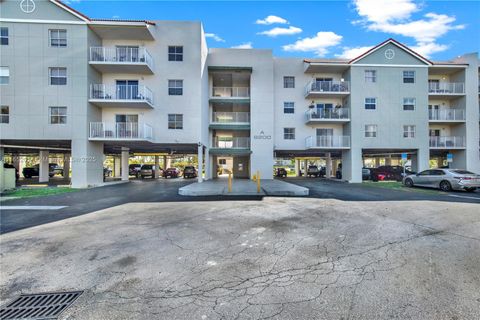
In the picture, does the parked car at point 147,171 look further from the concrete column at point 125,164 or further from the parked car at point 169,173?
the concrete column at point 125,164

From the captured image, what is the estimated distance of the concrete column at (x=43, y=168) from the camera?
75.3 ft

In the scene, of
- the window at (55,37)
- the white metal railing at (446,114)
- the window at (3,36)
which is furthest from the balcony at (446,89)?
the window at (3,36)

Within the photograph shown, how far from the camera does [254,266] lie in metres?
3.97

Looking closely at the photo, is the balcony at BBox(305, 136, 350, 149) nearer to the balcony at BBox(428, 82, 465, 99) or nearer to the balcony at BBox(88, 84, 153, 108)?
the balcony at BBox(428, 82, 465, 99)

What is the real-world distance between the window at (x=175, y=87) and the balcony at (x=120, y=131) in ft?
11.9

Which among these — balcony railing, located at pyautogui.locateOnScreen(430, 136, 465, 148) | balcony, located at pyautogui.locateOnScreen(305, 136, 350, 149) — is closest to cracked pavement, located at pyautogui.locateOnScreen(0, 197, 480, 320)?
balcony, located at pyautogui.locateOnScreen(305, 136, 350, 149)

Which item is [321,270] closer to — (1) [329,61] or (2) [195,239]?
(2) [195,239]

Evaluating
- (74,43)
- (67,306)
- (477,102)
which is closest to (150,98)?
(74,43)

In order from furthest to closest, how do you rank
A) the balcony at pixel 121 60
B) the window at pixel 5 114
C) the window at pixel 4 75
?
1. the balcony at pixel 121 60
2. the window at pixel 4 75
3. the window at pixel 5 114

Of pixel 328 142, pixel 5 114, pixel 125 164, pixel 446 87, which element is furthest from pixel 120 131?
pixel 446 87

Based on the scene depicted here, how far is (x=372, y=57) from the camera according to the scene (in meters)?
22.6

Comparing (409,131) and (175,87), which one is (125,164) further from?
(409,131)

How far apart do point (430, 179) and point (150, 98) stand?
72.5 feet

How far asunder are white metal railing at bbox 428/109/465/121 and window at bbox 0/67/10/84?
3756cm
